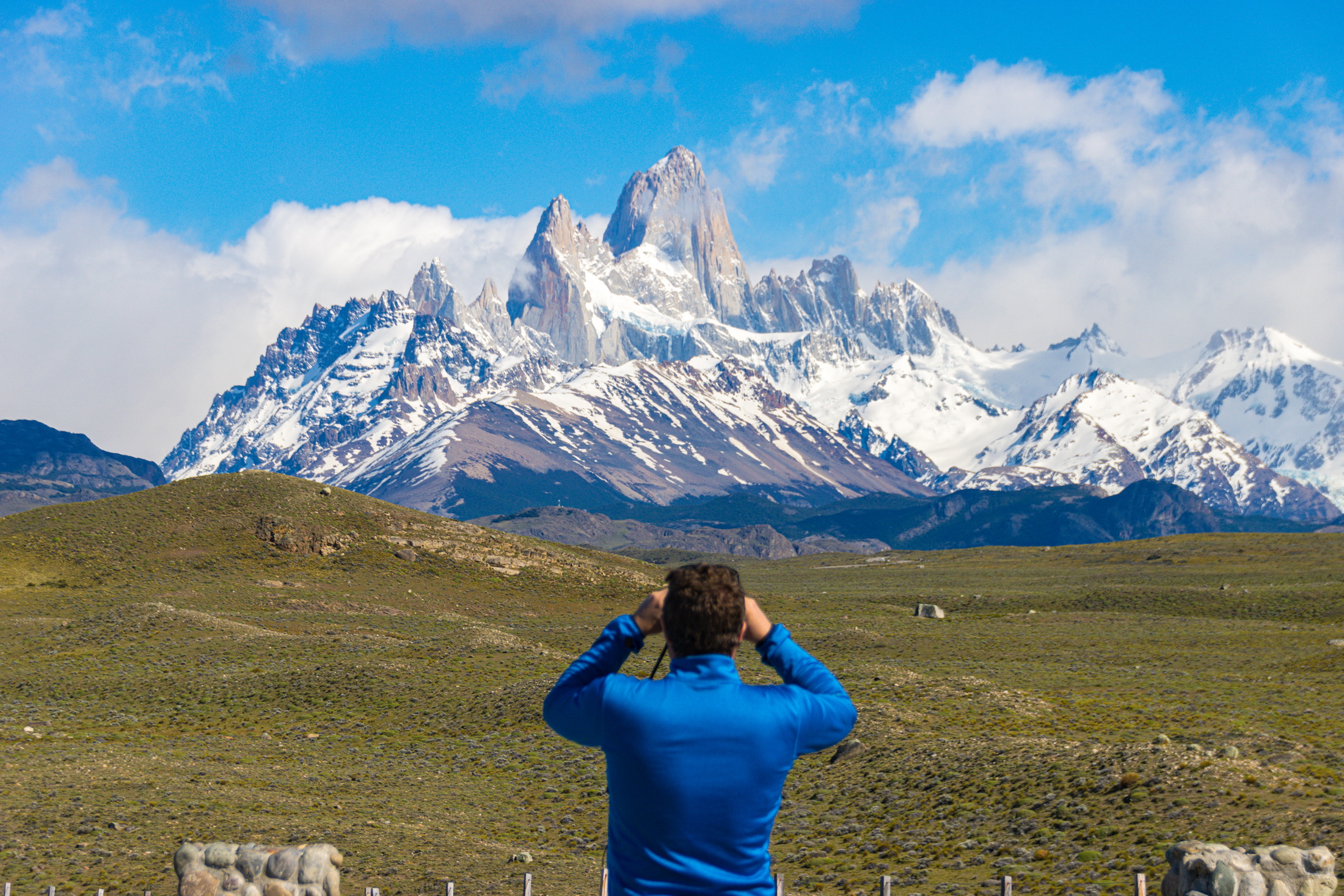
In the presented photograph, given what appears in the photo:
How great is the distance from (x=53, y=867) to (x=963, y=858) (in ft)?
76.9

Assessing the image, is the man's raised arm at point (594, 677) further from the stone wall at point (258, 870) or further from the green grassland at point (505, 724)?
the green grassland at point (505, 724)

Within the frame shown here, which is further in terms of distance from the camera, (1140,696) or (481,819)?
(1140,696)

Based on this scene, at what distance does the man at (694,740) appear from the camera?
729 centimetres

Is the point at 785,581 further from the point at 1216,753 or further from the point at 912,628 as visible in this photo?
the point at 1216,753

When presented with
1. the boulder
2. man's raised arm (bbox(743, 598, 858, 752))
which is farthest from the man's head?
the boulder

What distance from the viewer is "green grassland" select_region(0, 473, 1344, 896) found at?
29219 millimetres

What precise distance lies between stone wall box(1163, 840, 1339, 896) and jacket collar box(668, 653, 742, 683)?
14430 millimetres

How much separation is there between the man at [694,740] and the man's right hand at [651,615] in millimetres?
13

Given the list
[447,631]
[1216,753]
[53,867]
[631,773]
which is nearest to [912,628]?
[447,631]

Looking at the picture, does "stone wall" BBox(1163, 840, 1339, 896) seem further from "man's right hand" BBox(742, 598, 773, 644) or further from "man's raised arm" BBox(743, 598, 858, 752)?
"man's right hand" BBox(742, 598, 773, 644)

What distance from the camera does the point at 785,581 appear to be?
18775cm

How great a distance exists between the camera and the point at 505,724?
168ft

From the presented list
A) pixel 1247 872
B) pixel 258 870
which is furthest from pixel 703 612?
pixel 258 870

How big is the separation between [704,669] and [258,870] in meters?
15.6
